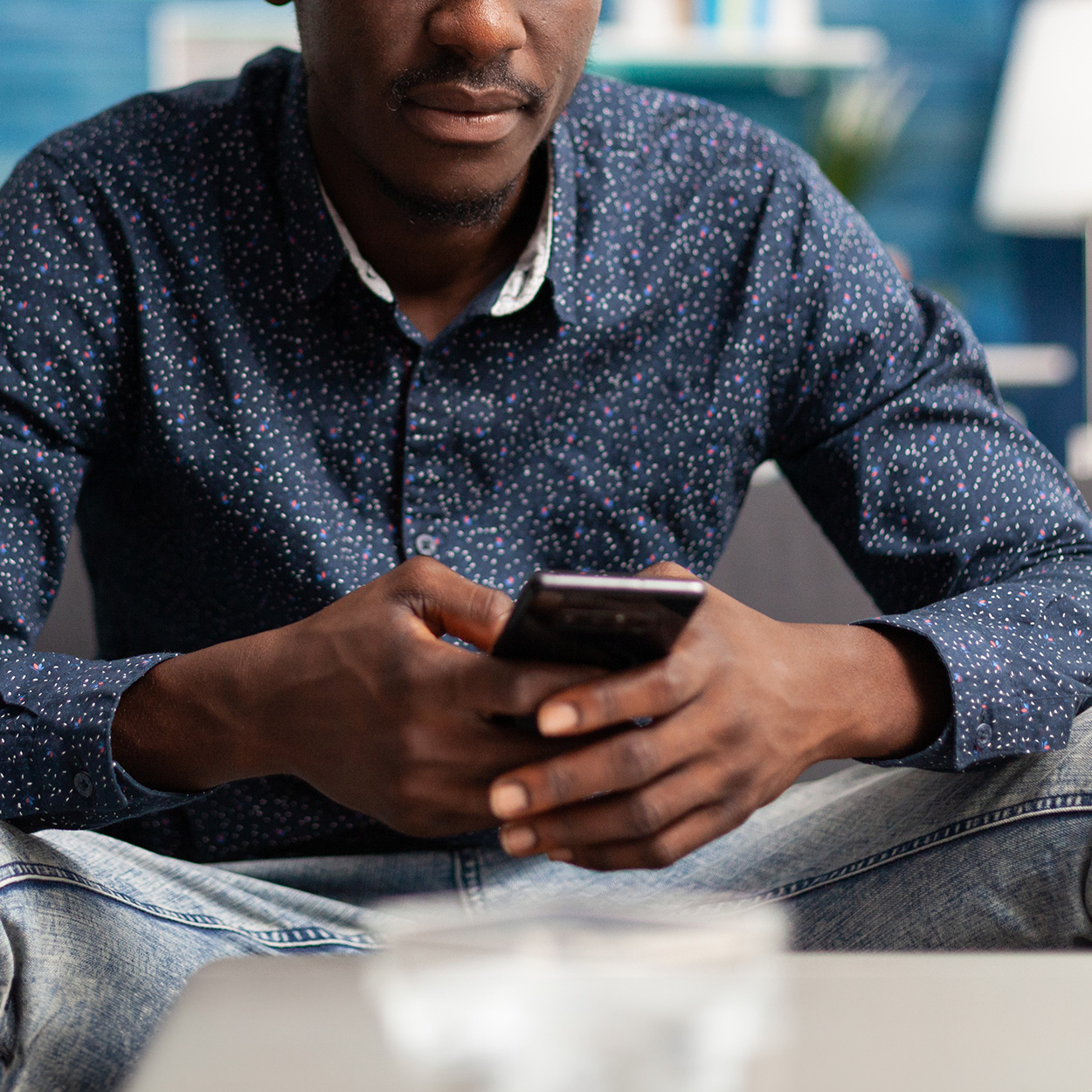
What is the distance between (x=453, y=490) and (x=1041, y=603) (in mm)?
450

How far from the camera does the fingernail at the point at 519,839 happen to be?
60cm

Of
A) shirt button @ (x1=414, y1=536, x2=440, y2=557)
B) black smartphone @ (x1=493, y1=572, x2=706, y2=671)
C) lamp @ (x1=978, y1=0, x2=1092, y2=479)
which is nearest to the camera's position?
black smartphone @ (x1=493, y1=572, x2=706, y2=671)

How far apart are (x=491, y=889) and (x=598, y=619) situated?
0.46 m

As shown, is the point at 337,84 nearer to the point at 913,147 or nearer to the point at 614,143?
the point at 614,143

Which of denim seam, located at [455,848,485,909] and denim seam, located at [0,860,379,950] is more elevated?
denim seam, located at [0,860,379,950]

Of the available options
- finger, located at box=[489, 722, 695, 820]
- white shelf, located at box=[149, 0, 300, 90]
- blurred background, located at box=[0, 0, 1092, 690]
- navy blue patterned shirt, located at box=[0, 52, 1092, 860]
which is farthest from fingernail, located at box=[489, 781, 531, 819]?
white shelf, located at box=[149, 0, 300, 90]

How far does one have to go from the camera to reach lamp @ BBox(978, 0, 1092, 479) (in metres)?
2.53

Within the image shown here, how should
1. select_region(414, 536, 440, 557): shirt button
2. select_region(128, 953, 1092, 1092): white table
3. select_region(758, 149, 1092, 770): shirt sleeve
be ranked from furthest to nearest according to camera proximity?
select_region(414, 536, 440, 557): shirt button, select_region(758, 149, 1092, 770): shirt sleeve, select_region(128, 953, 1092, 1092): white table

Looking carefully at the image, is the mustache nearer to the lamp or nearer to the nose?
the nose

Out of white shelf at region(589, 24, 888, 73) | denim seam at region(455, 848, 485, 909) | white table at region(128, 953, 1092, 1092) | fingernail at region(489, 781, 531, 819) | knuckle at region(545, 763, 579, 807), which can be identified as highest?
white shelf at region(589, 24, 888, 73)

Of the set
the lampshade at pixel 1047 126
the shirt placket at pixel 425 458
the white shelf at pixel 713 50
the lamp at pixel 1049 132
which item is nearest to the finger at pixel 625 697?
the shirt placket at pixel 425 458

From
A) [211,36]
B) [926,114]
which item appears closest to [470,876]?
[211,36]

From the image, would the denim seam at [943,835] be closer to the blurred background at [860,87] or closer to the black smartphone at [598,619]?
the black smartphone at [598,619]

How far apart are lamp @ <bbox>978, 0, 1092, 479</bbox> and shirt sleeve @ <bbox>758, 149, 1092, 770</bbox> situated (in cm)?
166
